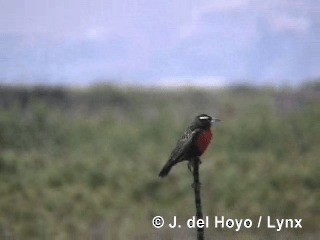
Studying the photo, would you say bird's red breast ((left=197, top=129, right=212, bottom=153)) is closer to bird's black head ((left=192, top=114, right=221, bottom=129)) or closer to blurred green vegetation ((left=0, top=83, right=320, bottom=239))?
bird's black head ((left=192, top=114, right=221, bottom=129))

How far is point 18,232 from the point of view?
5793mm

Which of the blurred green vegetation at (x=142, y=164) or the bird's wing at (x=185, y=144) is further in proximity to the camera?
the blurred green vegetation at (x=142, y=164)

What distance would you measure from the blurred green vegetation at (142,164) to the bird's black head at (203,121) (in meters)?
3.08

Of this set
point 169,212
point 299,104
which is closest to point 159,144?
point 169,212

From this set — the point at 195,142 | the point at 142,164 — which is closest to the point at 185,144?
the point at 195,142

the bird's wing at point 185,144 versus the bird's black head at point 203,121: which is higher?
the bird's black head at point 203,121

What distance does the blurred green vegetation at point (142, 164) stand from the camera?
6.05 meters

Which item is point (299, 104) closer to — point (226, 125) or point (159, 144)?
point (226, 125)

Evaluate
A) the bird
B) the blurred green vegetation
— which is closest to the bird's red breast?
the bird

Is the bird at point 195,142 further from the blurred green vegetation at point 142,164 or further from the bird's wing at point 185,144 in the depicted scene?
the blurred green vegetation at point 142,164

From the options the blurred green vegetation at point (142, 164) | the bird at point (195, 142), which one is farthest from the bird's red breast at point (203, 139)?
the blurred green vegetation at point (142, 164)

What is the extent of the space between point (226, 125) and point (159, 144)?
954 millimetres

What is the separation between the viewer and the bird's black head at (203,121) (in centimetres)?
258

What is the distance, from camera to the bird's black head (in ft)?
8.48
